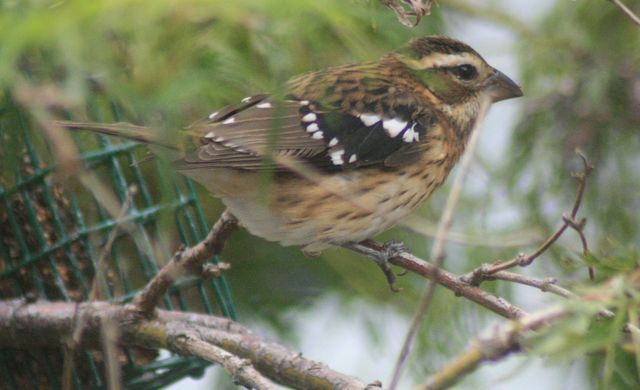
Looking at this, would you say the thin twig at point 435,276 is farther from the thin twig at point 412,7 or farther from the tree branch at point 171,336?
the tree branch at point 171,336

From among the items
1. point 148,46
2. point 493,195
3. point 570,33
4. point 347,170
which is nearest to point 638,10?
point 570,33

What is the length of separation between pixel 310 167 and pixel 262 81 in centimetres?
164

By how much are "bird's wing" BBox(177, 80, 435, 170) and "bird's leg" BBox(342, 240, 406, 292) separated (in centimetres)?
34

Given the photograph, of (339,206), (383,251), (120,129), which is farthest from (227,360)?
(339,206)

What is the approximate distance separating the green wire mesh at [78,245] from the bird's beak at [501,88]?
55.8 inches

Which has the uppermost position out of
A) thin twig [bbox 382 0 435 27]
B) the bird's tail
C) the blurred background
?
thin twig [bbox 382 0 435 27]

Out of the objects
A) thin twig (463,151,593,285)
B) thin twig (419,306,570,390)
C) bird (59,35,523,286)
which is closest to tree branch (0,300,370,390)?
bird (59,35,523,286)

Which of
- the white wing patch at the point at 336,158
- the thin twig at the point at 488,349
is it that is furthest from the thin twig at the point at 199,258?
the thin twig at the point at 488,349

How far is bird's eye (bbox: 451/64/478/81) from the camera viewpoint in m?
5.44

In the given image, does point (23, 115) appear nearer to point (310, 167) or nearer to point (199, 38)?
point (199, 38)

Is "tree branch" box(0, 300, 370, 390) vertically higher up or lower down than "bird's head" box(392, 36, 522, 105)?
lower down

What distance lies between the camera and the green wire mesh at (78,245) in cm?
490

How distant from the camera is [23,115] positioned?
13.0ft

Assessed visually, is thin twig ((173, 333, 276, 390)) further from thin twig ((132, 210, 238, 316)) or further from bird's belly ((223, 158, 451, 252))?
bird's belly ((223, 158, 451, 252))
